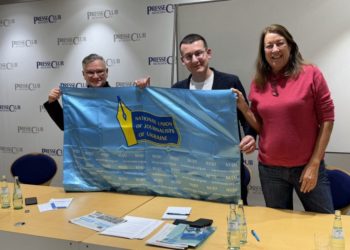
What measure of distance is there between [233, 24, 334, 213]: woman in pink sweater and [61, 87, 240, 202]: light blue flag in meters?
0.22

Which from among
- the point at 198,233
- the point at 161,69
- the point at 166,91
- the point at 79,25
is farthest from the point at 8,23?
the point at 198,233

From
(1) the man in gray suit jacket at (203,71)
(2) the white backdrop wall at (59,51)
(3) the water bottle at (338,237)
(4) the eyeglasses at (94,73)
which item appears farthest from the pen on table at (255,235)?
(2) the white backdrop wall at (59,51)

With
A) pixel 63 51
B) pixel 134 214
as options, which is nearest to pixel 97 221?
pixel 134 214

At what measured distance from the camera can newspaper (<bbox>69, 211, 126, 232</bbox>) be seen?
2.17 m

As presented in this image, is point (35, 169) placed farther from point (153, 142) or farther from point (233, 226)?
point (233, 226)

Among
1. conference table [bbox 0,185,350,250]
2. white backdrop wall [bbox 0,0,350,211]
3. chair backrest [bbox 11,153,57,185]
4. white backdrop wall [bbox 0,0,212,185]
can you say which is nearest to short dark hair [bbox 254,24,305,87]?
conference table [bbox 0,185,350,250]

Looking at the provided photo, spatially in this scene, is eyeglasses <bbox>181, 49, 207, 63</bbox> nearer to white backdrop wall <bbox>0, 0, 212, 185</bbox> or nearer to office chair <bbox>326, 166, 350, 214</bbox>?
office chair <bbox>326, 166, 350, 214</bbox>

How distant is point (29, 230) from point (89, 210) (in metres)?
0.43

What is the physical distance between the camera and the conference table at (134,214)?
75.7 inches

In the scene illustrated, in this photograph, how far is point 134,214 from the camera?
2.38m

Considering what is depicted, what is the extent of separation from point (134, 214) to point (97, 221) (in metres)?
0.24

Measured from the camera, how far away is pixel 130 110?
2.76 m

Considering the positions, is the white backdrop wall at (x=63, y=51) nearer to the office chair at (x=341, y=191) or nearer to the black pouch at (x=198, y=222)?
the office chair at (x=341, y=191)

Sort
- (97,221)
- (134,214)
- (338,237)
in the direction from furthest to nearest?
(134,214)
(97,221)
(338,237)
